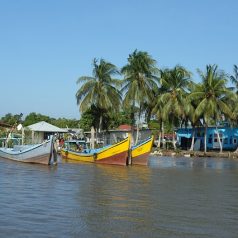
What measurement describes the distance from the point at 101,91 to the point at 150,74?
238 inches

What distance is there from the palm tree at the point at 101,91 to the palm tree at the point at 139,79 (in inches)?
49.0

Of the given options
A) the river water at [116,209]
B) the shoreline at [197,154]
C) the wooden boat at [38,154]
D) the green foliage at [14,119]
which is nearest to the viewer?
the river water at [116,209]

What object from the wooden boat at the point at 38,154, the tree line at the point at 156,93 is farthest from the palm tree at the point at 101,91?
the wooden boat at the point at 38,154

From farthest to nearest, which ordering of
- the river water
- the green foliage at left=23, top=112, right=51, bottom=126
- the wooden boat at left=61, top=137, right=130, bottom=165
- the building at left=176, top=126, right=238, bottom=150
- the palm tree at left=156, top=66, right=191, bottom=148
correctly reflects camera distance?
the green foliage at left=23, top=112, right=51, bottom=126, the building at left=176, top=126, right=238, bottom=150, the palm tree at left=156, top=66, right=191, bottom=148, the wooden boat at left=61, top=137, right=130, bottom=165, the river water

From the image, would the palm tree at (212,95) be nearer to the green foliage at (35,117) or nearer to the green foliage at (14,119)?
the green foliage at (14,119)

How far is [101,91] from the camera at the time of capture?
2024 inches

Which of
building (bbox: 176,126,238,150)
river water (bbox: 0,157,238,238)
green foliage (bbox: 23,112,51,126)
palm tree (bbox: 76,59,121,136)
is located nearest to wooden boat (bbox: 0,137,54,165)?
river water (bbox: 0,157,238,238)

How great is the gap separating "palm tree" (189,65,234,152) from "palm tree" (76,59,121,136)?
9061 mm

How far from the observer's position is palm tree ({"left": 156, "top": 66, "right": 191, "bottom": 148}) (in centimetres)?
5169

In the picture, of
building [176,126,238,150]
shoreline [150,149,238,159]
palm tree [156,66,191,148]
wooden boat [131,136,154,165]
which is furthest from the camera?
building [176,126,238,150]

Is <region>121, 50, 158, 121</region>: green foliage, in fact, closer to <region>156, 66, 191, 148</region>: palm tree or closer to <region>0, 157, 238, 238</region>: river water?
<region>156, 66, 191, 148</region>: palm tree

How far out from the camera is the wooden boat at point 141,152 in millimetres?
30656

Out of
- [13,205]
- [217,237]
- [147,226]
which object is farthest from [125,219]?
[13,205]

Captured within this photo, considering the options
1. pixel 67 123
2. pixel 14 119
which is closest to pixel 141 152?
pixel 14 119
